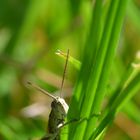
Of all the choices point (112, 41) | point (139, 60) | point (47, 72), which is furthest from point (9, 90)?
point (112, 41)

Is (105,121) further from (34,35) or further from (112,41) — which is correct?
(34,35)

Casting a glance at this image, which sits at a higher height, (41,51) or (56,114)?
(56,114)

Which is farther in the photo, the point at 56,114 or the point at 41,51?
the point at 41,51

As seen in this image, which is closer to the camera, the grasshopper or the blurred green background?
the grasshopper

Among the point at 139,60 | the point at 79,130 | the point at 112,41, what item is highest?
the point at 112,41

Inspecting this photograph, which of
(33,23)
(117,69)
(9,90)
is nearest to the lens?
(117,69)

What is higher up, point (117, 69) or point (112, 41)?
point (112, 41)

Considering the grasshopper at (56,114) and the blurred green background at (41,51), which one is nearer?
the grasshopper at (56,114)

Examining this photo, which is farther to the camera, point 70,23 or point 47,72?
point 70,23
